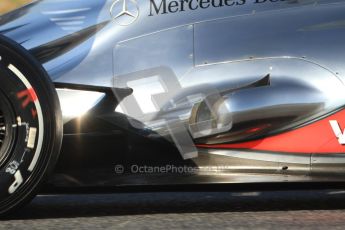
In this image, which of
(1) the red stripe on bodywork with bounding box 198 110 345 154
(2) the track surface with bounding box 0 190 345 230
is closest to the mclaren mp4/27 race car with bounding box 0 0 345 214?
(1) the red stripe on bodywork with bounding box 198 110 345 154

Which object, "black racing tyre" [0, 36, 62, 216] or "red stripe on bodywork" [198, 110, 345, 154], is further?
"red stripe on bodywork" [198, 110, 345, 154]

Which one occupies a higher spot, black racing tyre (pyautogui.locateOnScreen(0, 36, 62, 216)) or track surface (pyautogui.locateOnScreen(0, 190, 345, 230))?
black racing tyre (pyautogui.locateOnScreen(0, 36, 62, 216))

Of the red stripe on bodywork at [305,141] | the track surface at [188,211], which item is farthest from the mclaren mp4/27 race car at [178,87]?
the track surface at [188,211]

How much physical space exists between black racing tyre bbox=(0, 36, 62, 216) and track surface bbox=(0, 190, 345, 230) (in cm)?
25

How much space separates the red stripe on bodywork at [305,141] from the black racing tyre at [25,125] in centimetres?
92

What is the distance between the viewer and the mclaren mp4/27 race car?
4.88m

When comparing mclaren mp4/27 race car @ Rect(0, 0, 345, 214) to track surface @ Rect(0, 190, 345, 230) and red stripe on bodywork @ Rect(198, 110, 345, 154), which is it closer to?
red stripe on bodywork @ Rect(198, 110, 345, 154)

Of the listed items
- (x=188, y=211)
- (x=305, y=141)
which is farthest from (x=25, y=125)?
(x=305, y=141)

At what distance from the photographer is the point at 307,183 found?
17.2 feet

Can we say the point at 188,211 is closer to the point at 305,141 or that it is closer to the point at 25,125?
the point at 305,141

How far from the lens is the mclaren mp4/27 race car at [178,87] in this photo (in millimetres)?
4883

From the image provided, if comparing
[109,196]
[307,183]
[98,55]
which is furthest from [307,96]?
[109,196]

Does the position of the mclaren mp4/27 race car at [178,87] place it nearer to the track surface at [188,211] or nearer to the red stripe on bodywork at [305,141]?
the red stripe on bodywork at [305,141]

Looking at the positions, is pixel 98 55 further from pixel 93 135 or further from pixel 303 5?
pixel 303 5
